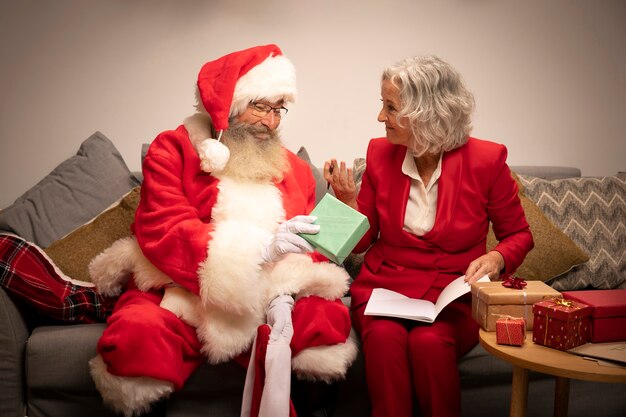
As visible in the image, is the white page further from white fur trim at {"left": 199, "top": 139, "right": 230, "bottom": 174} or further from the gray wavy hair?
white fur trim at {"left": 199, "top": 139, "right": 230, "bottom": 174}

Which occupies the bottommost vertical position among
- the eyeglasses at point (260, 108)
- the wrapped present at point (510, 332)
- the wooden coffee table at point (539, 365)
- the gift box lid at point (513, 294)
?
the wooden coffee table at point (539, 365)

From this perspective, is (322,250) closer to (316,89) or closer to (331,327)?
(331,327)

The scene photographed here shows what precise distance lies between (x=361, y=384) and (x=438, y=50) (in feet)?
5.82

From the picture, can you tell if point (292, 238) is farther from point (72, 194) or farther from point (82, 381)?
point (72, 194)

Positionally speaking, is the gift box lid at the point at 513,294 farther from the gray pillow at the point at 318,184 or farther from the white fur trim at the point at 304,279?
the gray pillow at the point at 318,184

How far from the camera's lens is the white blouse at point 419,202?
2.35 meters

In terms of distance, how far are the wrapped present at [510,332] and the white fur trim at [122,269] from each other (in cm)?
110

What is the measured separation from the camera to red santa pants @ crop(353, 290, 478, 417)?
2020 mm

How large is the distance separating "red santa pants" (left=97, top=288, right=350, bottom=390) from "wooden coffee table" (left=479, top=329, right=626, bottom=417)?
1.72ft

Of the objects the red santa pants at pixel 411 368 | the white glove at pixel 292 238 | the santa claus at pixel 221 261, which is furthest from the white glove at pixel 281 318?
the red santa pants at pixel 411 368

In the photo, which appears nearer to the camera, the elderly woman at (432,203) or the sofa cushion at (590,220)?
the elderly woman at (432,203)

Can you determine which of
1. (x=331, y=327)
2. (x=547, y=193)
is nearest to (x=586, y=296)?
(x=331, y=327)

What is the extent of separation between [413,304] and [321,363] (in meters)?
0.37

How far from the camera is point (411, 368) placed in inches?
83.4
